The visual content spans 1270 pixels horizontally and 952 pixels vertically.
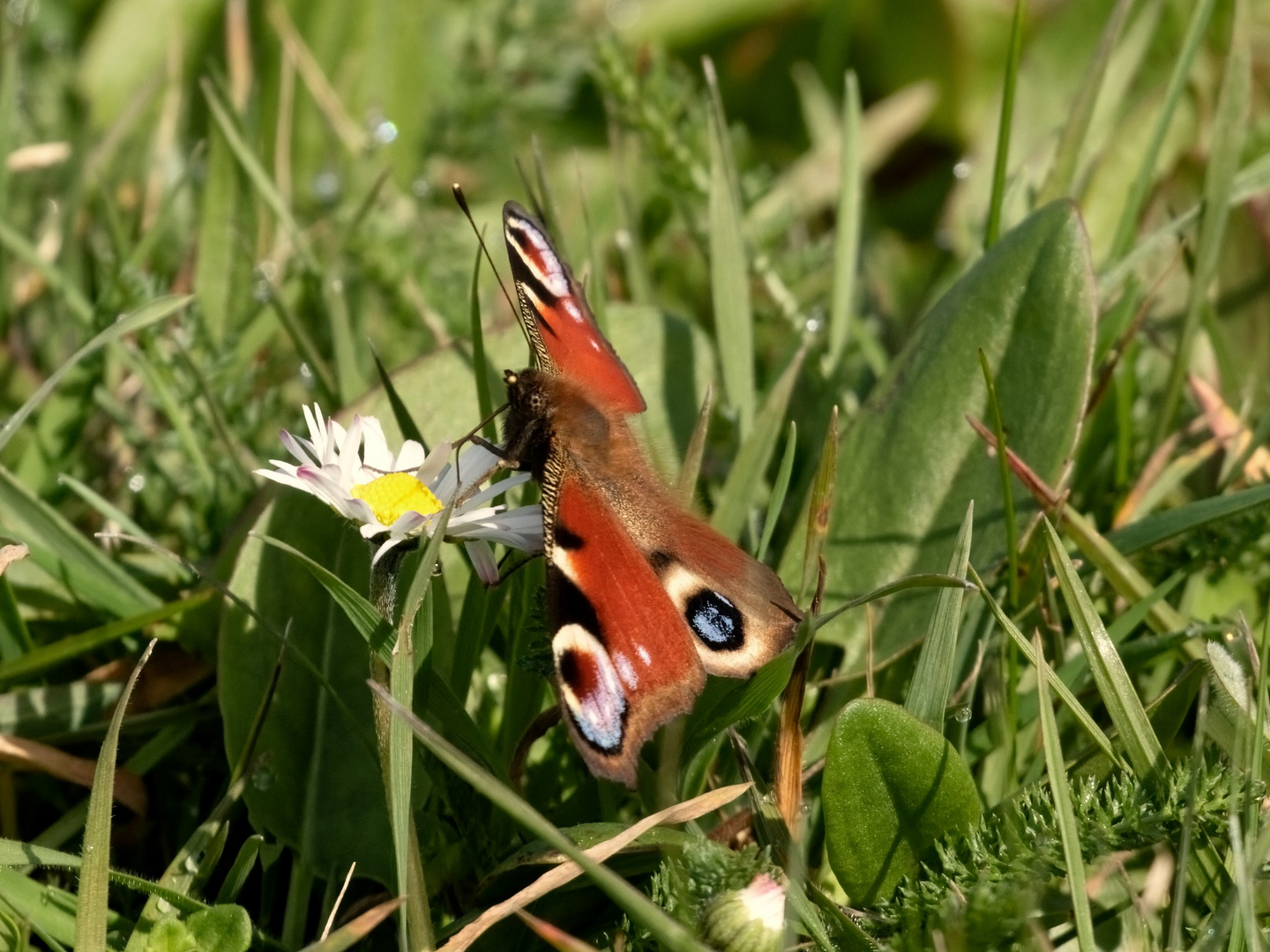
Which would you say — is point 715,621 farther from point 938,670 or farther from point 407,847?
point 407,847

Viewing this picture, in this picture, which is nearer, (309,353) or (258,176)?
(309,353)

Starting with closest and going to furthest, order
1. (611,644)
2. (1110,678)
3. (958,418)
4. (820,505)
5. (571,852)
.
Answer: (571,852), (611,644), (1110,678), (820,505), (958,418)

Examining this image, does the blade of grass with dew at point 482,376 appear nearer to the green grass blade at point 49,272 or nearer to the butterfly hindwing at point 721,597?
the butterfly hindwing at point 721,597

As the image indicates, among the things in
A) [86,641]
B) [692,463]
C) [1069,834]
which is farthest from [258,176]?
[1069,834]

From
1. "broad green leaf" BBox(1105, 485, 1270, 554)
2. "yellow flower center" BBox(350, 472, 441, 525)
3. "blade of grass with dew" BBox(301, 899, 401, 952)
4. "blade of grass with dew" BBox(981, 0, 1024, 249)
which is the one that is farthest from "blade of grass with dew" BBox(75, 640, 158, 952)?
"blade of grass with dew" BBox(981, 0, 1024, 249)

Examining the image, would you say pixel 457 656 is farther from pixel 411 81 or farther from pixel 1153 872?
pixel 411 81

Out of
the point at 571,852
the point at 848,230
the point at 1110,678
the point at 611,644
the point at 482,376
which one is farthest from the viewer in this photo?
the point at 848,230

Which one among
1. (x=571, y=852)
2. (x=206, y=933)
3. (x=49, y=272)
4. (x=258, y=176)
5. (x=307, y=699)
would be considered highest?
(x=258, y=176)
